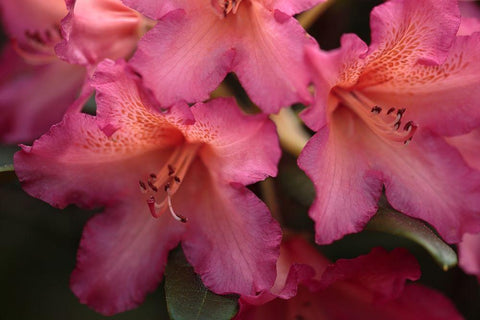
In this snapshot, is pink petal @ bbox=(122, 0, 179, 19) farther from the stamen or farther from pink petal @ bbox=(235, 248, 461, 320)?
pink petal @ bbox=(235, 248, 461, 320)

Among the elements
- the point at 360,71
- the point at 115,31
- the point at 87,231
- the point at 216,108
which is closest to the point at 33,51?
the point at 115,31

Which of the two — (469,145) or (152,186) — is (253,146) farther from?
(469,145)

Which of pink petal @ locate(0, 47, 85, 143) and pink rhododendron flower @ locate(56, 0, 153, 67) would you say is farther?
pink petal @ locate(0, 47, 85, 143)

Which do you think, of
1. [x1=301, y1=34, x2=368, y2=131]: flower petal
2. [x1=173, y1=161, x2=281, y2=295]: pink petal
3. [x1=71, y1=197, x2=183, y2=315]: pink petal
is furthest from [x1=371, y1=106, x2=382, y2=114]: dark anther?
[x1=71, y1=197, x2=183, y2=315]: pink petal

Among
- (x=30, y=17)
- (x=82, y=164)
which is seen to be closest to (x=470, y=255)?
(x=82, y=164)

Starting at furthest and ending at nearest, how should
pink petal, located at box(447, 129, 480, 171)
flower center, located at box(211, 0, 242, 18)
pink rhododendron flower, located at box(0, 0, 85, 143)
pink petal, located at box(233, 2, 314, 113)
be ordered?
pink rhododendron flower, located at box(0, 0, 85, 143) → pink petal, located at box(447, 129, 480, 171) → flower center, located at box(211, 0, 242, 18) → pink petal, located at box(233, 2, 314, 113)

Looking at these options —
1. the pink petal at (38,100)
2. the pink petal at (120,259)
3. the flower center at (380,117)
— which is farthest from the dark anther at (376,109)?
the pink petal at (38,100)

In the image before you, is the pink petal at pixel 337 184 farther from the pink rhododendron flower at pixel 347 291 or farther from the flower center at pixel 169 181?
the flower center at pixel 169 181
